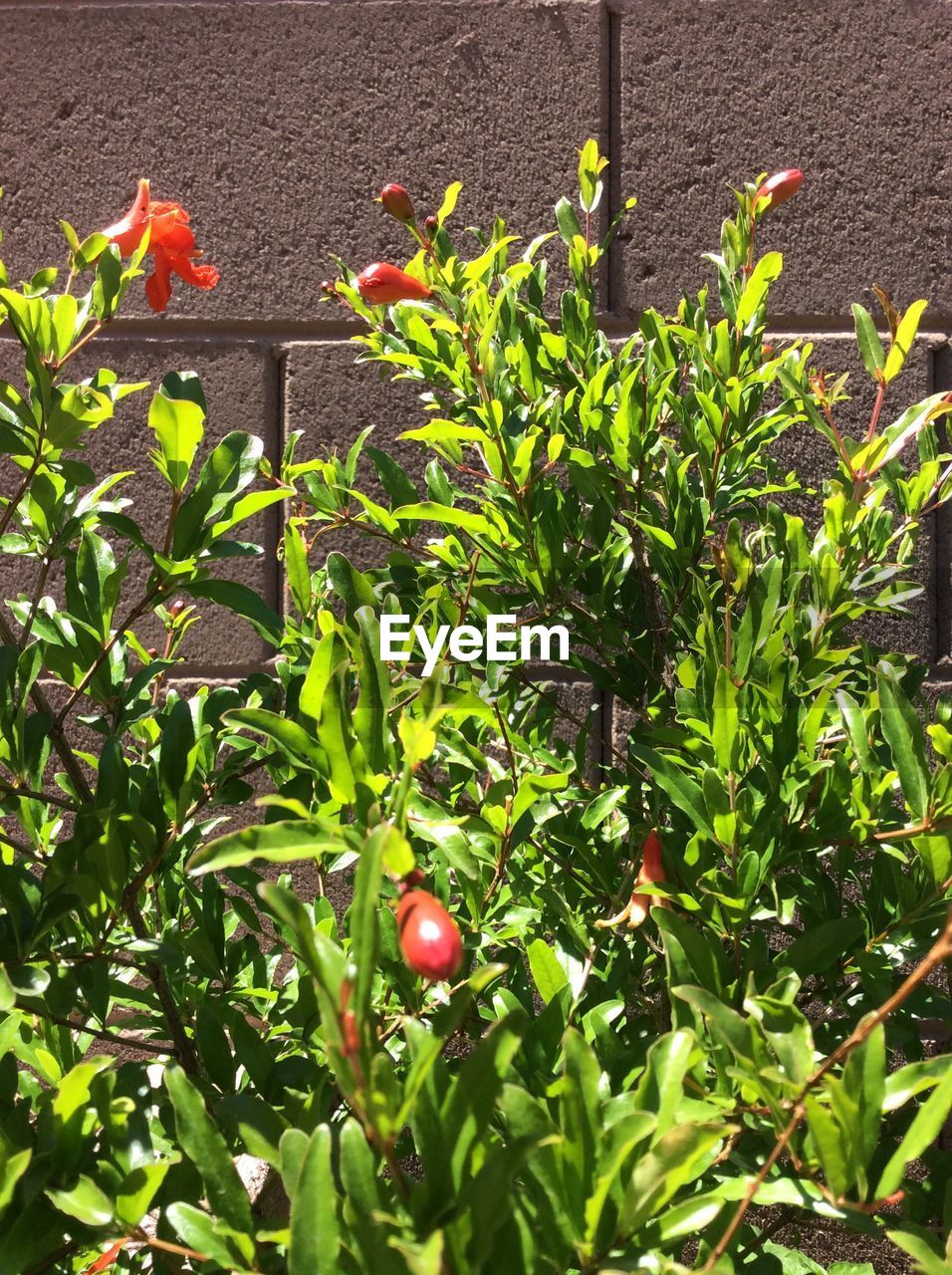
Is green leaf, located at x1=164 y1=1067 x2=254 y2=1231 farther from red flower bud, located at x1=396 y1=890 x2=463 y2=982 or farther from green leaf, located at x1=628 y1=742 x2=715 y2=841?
green leaf, located at x1=628 y1=742 x2=715 y2=841

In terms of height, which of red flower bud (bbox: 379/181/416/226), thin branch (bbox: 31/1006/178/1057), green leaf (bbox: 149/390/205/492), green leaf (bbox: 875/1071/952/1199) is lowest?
thin branch (bbox: 31/1006/178/1057)

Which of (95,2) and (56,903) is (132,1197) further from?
(95,2)

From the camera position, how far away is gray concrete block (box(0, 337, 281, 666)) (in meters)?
1.66

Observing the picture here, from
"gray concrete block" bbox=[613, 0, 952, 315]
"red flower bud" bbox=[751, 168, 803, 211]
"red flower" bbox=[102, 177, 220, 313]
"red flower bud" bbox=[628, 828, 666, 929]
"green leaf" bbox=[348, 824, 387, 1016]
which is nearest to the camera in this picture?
"green leaf" bbox=[348, 824, 387, 1016]

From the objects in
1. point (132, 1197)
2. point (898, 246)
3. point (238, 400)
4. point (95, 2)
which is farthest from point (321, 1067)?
point (95, 2)

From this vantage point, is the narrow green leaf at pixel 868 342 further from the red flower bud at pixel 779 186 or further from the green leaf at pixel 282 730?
the green leaf at pixel 282 730

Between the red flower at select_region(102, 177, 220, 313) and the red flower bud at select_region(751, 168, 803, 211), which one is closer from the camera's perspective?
the red flower at select_region(102, 177, 220, 313)

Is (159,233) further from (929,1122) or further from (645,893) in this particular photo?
(929,1122)

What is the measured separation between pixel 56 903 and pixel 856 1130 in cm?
50

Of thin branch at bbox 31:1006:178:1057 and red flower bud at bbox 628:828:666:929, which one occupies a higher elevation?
red flower bud at bbox 628:828:666:929

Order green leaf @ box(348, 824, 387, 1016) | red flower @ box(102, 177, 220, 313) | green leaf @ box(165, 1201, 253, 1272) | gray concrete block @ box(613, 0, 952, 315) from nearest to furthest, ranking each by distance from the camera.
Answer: green leaf @ box(348, 824, 387, 1016) < green leaf @ box(165, 1201, 253, 1272) < red flower @ box(102, 177, 220, 313) < gray concrete block @ box(613, 0, 952, 315)

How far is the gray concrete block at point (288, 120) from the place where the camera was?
64.6 inches

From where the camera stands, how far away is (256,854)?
1.53ft

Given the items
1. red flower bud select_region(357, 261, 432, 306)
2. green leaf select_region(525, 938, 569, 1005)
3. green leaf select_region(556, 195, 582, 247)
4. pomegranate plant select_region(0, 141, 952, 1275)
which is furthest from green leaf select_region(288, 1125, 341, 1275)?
green leaf select_region(556, 195, 582, 247)
